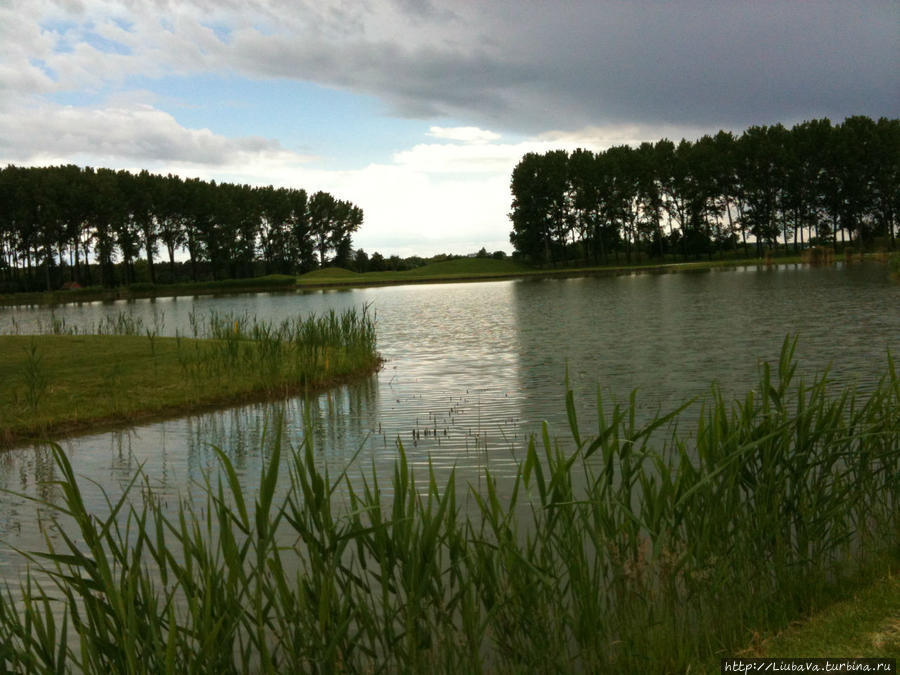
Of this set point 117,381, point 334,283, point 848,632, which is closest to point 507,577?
point 848,632

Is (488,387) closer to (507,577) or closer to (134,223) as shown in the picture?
(507,577)

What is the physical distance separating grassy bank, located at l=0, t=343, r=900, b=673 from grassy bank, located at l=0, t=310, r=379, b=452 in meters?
8.52

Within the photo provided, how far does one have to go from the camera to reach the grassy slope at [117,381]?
12969 millimetres

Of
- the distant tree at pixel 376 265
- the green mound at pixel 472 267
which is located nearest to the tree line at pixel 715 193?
the green mound at pixel 472 267

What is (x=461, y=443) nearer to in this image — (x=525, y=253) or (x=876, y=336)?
(x=876, y=336)

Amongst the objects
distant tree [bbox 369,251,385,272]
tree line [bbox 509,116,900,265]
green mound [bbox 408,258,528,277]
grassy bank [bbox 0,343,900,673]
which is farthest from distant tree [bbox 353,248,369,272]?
grassy bank [bbox 0,343,900,673]

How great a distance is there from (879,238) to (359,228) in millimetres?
73629

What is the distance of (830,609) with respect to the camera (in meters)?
4.55

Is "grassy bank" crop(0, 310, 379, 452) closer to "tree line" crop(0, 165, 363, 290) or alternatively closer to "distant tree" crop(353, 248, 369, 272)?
"tree line" crop(0, 165, 363, 290)

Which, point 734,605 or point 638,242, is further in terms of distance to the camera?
point 638,242

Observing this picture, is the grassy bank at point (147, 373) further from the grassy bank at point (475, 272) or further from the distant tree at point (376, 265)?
the distant tree at point (376, 265)

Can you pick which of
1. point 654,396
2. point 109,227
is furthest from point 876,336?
point 109,227

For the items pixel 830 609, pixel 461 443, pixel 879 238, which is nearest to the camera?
pixel 830 609

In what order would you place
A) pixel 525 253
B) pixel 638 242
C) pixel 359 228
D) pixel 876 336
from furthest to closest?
pixel 359 228 < pixel 525 253 < pixel 638 242 < pixel 876 336
